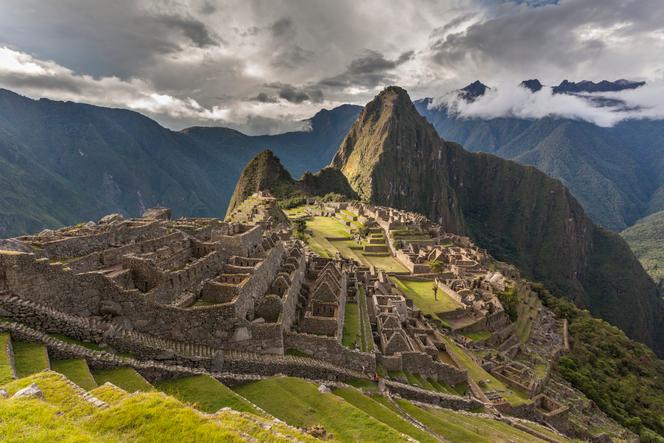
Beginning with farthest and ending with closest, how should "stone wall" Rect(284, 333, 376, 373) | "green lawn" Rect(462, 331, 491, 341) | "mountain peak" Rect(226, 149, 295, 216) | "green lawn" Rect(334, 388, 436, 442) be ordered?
1. "mountain peak" Rect(226, 149, 295, 216)
2. "green lawn" Rect(462, 331, 491, 341)
3. "stone wall" Rect(284, 333, 376, 373)
4. "green lawn" Rect(334, 388, 436, 442)

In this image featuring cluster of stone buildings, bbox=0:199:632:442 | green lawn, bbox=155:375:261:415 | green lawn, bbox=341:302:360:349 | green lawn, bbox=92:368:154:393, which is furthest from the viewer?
green lawn, bbox=341:302:360:349

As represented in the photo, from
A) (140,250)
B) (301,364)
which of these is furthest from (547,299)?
(140,250)

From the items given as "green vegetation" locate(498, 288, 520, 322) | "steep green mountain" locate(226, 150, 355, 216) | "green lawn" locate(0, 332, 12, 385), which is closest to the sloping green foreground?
"green lawn" locate(0, 332, 12, 385)

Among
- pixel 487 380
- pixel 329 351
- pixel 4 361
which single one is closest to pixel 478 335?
pixel 487 380

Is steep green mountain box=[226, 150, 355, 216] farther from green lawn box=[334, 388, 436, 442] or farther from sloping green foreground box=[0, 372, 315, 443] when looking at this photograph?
sloping green foreground box=[0, 372, 315, 443]

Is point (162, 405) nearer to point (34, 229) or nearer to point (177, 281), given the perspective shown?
point (177, 281)

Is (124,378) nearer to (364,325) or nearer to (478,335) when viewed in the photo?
(364,325)
